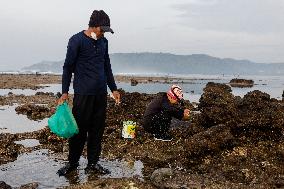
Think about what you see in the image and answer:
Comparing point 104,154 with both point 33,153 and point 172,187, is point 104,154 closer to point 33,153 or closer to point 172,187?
point 33,153

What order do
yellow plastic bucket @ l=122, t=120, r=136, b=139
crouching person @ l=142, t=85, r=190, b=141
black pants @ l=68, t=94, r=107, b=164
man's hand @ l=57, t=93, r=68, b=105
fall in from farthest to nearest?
yellow plastic bucket @ l=122, t=120, r=136, b=139 → crouching person @ l=142, t=85, r=190, b=141 → black pants @ l=68, t=94, r=107, b=164 → man's hand @ l=57, t=93, r=68, b=105

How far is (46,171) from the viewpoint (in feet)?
27.3

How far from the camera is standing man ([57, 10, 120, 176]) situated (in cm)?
777

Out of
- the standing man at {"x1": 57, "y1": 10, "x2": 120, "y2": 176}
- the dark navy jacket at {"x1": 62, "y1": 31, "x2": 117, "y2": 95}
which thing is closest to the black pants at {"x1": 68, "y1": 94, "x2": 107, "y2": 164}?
the standing man at {"x1": 57, "y1": 10, "x2": 120, "y2": 176}

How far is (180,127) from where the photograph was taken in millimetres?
13008

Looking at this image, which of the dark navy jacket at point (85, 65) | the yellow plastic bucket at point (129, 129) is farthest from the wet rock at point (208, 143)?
the dark navy jacket at point (85, 65)

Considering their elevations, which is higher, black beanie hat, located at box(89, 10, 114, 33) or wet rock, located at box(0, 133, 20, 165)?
black beanie hat, located at box(89, 10, 114, 33)

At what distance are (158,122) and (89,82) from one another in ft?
11.5

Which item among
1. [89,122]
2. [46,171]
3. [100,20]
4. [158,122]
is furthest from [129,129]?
[100,20]

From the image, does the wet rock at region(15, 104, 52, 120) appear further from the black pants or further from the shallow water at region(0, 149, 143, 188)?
the black pants

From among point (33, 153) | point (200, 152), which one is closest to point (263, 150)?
point (200, 152)

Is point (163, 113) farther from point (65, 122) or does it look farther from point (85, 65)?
point (65, 122)

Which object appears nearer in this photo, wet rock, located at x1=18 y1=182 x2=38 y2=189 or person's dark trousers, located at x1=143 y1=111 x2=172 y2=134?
wet rock, located at x1=18 y1=182 x2=38 y2=189

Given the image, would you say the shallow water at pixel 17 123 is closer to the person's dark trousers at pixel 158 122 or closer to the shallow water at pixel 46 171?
the shallow water at pixel 46 171
